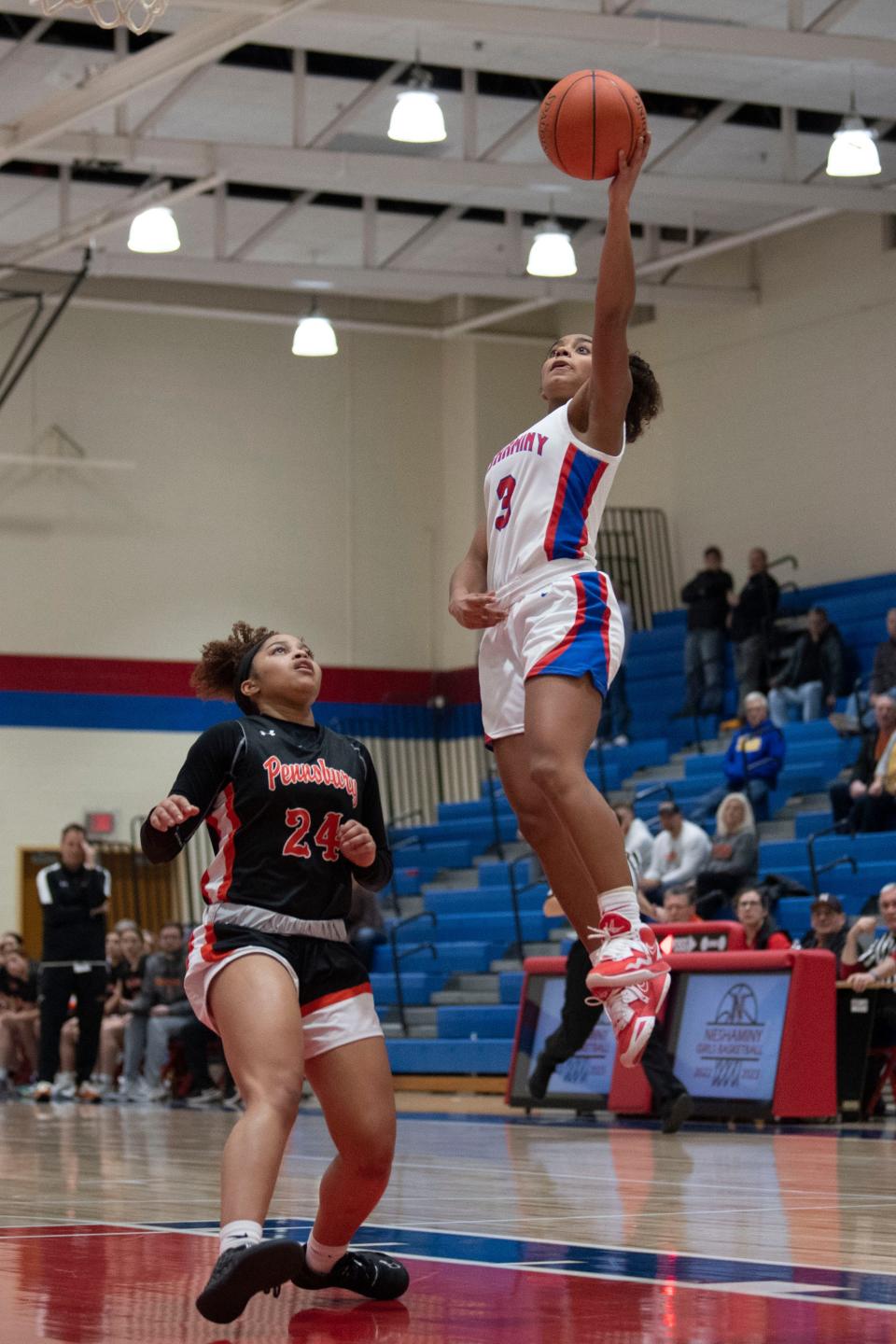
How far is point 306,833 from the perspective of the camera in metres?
4.80

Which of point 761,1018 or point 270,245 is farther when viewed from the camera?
point 270,245

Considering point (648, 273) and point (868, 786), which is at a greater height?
point (648, 273)

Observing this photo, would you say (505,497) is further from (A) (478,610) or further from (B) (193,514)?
(B) (193,514)

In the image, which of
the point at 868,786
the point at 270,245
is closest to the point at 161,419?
the point at 270,245

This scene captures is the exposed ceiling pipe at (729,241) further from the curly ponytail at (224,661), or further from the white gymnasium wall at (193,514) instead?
the curly ponytail at (224,661)

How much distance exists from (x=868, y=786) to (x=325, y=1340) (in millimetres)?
12001

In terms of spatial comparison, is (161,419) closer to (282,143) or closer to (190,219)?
(190,219)

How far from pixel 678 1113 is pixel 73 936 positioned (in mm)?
5848

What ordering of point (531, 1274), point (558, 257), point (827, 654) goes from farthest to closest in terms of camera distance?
point (827, 654)
point (558, 257)
point (531, 1274)

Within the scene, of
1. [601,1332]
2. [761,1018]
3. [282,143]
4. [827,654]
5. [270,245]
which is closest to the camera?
[601,1332]

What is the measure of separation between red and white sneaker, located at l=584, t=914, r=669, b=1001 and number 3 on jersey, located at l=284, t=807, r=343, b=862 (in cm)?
67

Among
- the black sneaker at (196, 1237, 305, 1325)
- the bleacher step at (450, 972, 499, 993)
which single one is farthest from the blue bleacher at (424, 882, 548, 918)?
the black sneaker at (196, 1237, 305, 1325)

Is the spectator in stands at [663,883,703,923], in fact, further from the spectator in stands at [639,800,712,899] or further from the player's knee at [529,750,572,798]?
the player's knee at [529,750,572,798]

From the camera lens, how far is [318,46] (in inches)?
583
